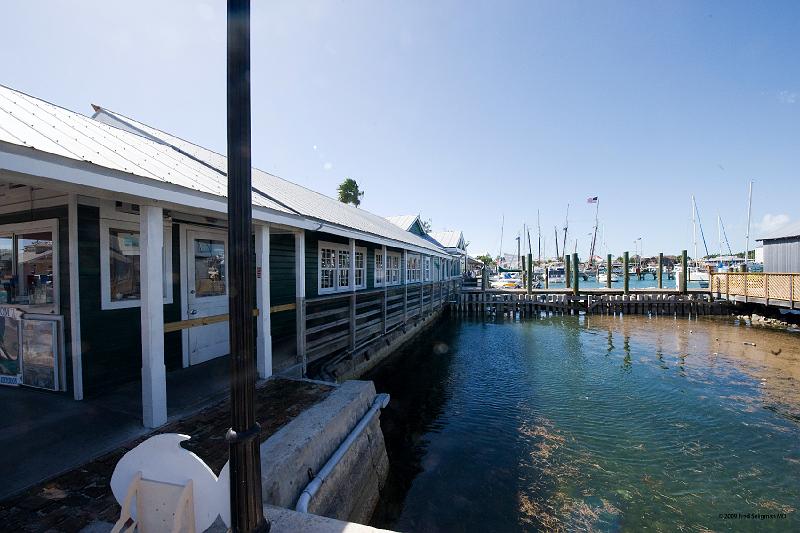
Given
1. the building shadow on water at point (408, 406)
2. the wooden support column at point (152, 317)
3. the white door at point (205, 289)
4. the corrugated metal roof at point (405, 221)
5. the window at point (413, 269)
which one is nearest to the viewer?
the wooden support column at point (152, 317)

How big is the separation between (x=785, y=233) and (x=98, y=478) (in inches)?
1169

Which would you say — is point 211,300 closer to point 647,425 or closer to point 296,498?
point 296,498

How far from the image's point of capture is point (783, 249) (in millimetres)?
20281

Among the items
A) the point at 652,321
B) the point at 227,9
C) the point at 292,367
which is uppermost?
the point at 227,9

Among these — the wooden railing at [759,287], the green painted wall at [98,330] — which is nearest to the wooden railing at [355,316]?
the green painted wall at [98,330]

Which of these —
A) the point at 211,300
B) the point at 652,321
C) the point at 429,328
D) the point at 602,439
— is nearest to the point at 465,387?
the point at 602,439

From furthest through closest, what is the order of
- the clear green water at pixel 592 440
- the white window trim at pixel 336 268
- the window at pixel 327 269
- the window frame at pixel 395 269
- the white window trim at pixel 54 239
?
the window frame at pixel 395 269 → the window at pixel 327 269 → the white window trim at pixel 336 268 → the white window trim at pixel 54 239 → the clear green water at pixel 592 440

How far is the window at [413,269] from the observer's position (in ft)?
54.7

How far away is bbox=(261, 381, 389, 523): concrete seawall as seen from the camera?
10.0ft

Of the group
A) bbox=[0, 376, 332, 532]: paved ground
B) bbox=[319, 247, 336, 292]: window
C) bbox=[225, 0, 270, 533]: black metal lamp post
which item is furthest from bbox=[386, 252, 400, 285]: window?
bbox=[225, 0, 270, 533]: black metal lamp post

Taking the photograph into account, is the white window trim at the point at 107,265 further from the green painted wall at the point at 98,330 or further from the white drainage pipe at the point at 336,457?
the white drainage pipe at the point at 336,457

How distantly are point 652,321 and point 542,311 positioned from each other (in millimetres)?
6222

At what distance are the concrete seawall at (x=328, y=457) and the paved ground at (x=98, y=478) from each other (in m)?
0.35

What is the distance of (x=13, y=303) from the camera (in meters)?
4.96
